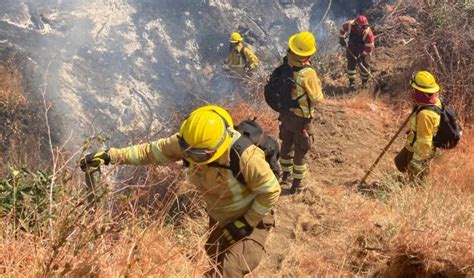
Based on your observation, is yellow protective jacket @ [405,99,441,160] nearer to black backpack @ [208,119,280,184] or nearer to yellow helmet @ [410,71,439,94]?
Result: yellow helmet @ [410,71,439,94]

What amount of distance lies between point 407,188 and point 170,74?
319 inches

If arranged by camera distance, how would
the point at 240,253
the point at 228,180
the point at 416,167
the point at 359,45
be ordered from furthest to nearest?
the point at 359,45
the point at 416,167
the point at 240,253
the point at 228,180

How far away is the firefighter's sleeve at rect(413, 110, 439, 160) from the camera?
4.56 m

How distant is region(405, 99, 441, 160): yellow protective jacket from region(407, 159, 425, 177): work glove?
6 cm

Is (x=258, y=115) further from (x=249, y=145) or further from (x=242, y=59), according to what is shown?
(x=249, y=145)

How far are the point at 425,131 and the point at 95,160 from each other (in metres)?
3.00

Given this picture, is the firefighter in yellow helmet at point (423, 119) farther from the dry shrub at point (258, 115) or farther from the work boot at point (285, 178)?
the dry shrub at point (258, 115)

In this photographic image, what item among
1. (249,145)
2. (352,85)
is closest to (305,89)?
(249,145)

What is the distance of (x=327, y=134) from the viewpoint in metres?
7.36

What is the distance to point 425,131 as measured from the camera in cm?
460

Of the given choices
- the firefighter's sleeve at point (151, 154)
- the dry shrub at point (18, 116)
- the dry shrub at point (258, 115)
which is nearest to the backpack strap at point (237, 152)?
the firefighter's sleeve at point (151, 154)

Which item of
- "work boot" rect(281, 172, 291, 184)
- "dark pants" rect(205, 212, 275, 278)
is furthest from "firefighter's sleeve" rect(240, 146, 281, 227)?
"work boot" rect(281, 172, 291, 184)

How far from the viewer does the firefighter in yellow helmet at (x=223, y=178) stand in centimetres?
294

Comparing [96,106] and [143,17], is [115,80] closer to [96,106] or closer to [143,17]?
[96,106]
